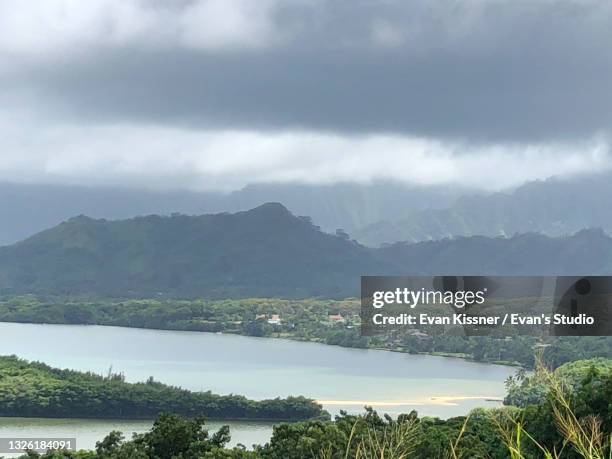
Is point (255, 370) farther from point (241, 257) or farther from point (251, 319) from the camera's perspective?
point (241, 257)

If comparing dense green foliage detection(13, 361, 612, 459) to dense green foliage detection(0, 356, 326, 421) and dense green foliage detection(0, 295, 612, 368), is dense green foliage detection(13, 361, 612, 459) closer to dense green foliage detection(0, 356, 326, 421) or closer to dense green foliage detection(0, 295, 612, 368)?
dense green foliage detection(0, 356, 326, 421)

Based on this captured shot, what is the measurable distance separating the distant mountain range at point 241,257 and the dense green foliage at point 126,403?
63.4 meters

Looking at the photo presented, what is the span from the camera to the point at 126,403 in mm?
34094

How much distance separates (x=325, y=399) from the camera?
3650 cm

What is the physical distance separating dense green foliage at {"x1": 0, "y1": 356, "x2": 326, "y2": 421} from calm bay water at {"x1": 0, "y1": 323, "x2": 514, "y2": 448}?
63 centimetres

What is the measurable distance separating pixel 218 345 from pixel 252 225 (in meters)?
67.3

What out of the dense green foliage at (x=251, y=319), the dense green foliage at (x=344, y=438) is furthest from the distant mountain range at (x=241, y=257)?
the dense green foliage at (x=344, y=438)

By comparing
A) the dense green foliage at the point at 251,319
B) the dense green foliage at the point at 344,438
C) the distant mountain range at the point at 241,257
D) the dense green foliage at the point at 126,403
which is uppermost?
the distant mountain range at the point at 241,257

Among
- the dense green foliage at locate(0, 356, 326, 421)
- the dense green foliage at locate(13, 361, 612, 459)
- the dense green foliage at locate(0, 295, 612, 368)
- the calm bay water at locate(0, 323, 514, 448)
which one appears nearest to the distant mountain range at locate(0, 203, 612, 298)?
the dense green foliage at locate(0, 295, 612, 368)

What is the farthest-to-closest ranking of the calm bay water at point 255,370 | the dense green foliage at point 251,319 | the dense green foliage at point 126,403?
the dense green foliage at point 251,319, the dense green foliage at point 126,403, the calm bay water at point 255,370

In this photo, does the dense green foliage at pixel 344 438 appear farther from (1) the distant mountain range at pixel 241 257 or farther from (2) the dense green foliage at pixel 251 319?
(1) the distant mountain range at pixel 241 257

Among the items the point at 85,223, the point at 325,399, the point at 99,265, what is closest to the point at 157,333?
the point at 325,399

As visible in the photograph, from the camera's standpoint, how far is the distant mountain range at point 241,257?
108 m

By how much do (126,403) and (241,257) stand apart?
279 feet
